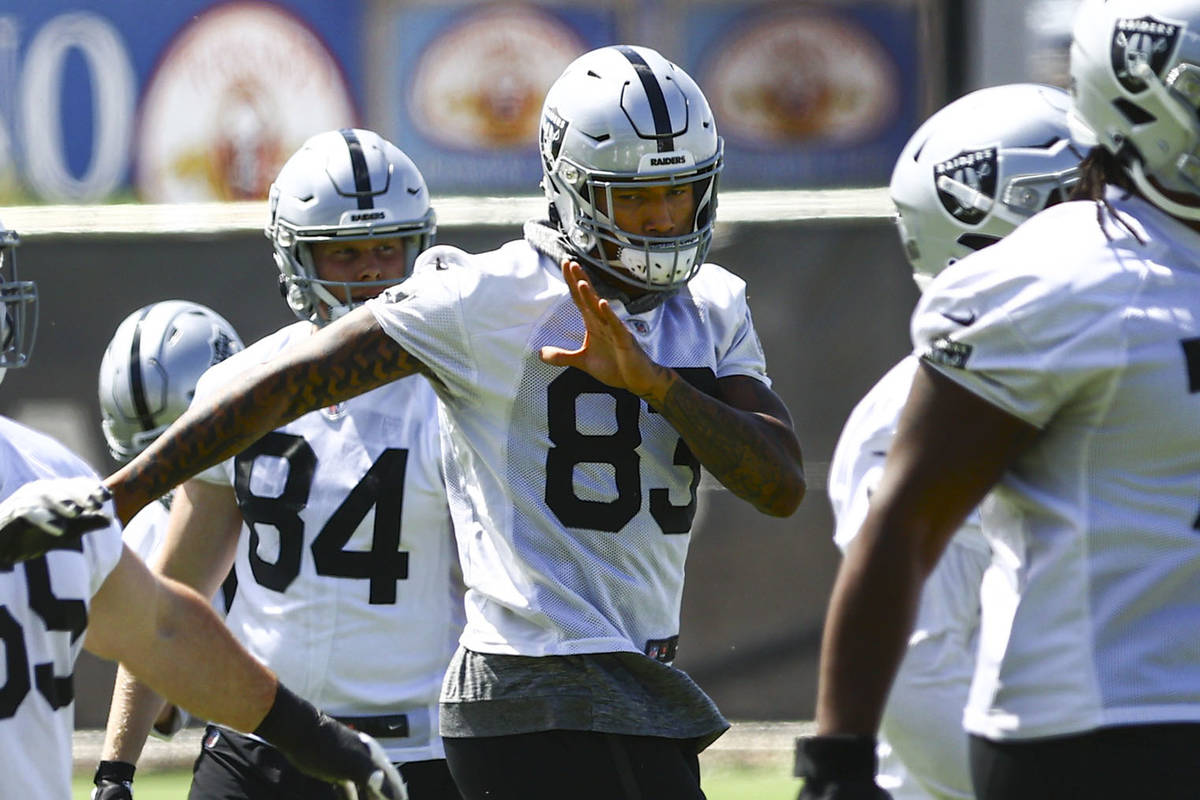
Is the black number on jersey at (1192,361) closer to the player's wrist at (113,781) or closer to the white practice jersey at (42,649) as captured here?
the white practice jersey at (42,649)

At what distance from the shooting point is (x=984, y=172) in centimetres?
376

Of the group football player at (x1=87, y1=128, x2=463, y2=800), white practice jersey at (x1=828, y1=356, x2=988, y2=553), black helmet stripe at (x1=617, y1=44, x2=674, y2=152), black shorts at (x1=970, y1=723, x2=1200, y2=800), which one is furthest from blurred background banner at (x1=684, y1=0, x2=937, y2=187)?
black shorts at (x1=970, y1=723, x2=1200, y2=800)

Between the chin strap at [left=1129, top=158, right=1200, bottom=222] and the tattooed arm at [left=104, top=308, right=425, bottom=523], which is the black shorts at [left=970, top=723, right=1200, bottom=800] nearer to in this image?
the chin strap at [left=1129, top=158, right=1200, bottom=222]

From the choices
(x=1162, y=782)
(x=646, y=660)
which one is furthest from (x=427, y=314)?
(x=1162, y=782)

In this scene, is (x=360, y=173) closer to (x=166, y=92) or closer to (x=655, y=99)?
(x=655, y=99)

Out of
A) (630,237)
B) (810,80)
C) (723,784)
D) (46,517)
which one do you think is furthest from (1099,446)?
(810,80)

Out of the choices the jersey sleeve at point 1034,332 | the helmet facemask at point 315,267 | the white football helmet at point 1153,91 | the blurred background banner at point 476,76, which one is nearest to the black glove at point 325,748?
the jersey sleeve at point 1034,332

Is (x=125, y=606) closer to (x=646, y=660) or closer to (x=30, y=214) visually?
(x=646, y=660)

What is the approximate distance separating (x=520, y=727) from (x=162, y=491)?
2.40 ft

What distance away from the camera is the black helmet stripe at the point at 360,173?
15.4ft

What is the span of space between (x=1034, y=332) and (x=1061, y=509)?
0.22 meters

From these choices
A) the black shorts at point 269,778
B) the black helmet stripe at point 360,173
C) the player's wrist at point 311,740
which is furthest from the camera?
the black helmet stripe at point 360,173

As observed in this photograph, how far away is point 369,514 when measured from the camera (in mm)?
4203

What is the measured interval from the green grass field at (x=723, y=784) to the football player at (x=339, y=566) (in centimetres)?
310
